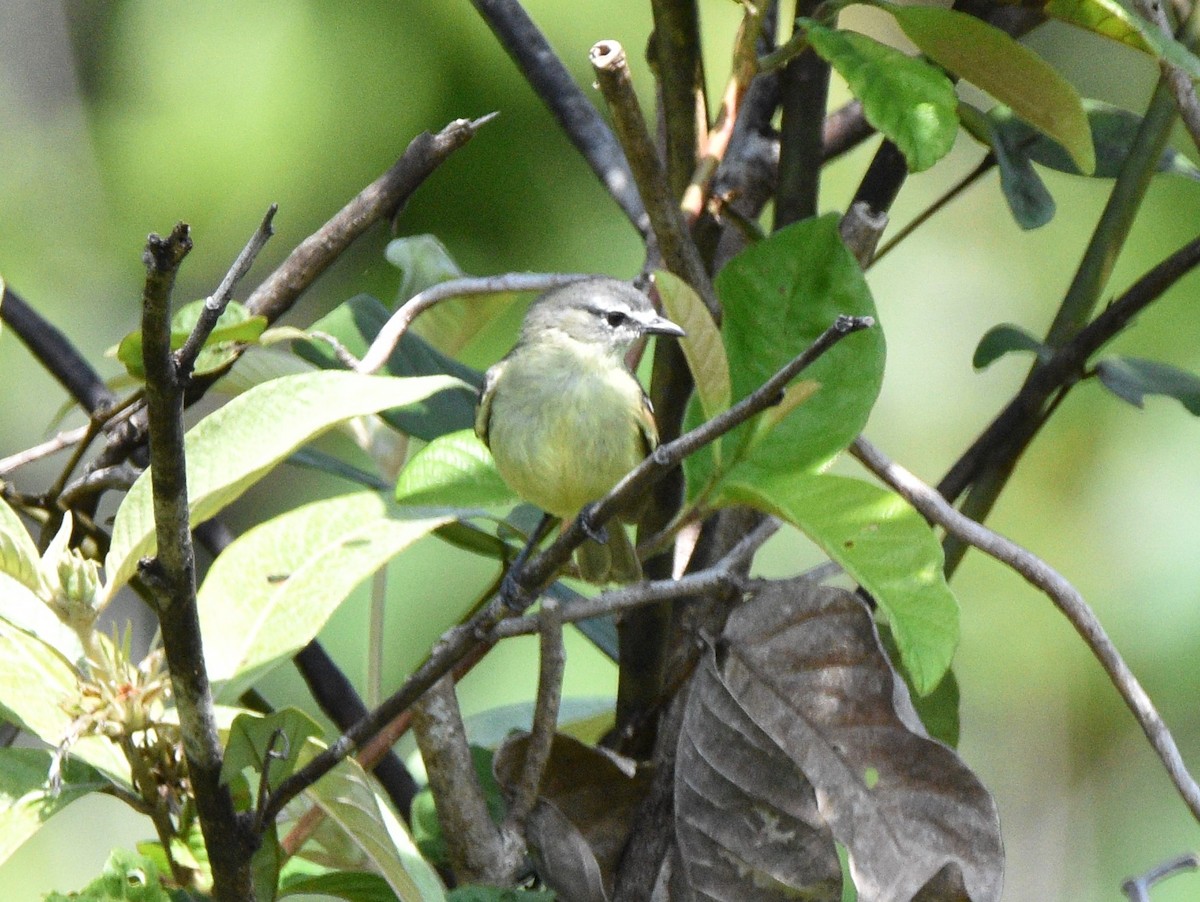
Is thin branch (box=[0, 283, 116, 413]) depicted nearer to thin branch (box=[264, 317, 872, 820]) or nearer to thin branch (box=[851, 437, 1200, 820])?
thin branch (box=[264, 317, 872, 820])

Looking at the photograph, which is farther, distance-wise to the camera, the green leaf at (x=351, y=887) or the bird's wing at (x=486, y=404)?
the bird's wing at (x=486, y=404)

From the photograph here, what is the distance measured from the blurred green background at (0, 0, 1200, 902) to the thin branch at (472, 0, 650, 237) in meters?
1.03

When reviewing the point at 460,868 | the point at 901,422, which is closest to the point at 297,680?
A: the point at 901,422

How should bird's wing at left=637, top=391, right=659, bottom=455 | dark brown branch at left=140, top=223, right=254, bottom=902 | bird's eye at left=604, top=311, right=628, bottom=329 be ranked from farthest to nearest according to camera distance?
1. bird's eye at left=604, top=311, right=628, bottom=329
2. bird's wing at left=637, top=391, right=659, bottom=455
3. dark brown branch at left=140, top=223, right=254, bottom=902

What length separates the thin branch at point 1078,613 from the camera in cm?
114

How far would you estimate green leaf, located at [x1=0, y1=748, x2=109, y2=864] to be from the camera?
1.02 metres

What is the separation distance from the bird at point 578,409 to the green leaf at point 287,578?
0.22 m

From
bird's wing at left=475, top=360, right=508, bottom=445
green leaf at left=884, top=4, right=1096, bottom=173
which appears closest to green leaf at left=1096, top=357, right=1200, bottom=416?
green leaf at left=884, top=4, right=1096, bottom=173

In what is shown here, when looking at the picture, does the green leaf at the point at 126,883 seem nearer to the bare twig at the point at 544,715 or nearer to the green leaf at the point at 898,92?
the bare twig at the point at 544,715

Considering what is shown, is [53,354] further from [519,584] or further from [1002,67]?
[1002,67]

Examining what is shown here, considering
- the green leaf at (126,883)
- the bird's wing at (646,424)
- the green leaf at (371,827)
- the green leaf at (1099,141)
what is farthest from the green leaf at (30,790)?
the green leaf at (1099,141)

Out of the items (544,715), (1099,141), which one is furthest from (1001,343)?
(544,715)

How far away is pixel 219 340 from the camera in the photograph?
49.1 inches

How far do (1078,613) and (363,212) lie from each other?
2.31 feet
